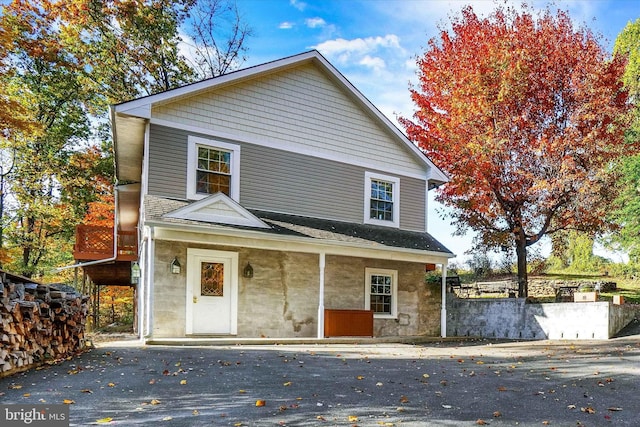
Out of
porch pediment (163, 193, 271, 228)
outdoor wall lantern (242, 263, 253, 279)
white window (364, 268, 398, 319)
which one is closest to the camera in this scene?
porch pediment (163, 193, 271, 228)

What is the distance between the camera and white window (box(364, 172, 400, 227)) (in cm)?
1554

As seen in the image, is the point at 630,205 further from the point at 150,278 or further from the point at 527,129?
the point at 150,278

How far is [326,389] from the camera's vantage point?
5.89 metres

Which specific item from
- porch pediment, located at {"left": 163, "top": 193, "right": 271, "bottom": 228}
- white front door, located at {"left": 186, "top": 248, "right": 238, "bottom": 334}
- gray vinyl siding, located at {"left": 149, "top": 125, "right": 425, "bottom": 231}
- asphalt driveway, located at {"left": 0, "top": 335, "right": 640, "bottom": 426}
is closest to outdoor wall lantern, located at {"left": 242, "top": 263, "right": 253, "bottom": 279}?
white front door, located at {"left": 186, "top": 248, "right": 238, "bottom": 334}

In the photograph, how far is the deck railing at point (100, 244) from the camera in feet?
49.5

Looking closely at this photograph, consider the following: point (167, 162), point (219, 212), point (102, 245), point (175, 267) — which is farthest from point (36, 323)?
point (102, 245)

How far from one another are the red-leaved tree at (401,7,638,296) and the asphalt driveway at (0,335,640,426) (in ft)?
30.3

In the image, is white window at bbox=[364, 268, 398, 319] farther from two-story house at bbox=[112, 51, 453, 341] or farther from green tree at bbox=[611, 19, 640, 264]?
green tree at bbox=[611, 19, 640, 264]

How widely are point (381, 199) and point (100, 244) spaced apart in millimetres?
9074

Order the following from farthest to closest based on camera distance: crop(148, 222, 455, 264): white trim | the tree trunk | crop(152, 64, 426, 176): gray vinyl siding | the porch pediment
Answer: the tree trunk, crop(152, 64, 426, 176): gray vinyl siding, the porch pediment, crop(148, 222, 455, 264): white trim

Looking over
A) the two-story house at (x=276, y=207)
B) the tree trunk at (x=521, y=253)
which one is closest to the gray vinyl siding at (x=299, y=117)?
the two-story house at (x=276, y=207)

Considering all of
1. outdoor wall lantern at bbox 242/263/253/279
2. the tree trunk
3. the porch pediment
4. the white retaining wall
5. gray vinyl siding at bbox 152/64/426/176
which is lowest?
the white retaining wall

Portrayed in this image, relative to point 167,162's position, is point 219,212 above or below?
below

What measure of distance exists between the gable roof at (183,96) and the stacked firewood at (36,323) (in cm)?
461
